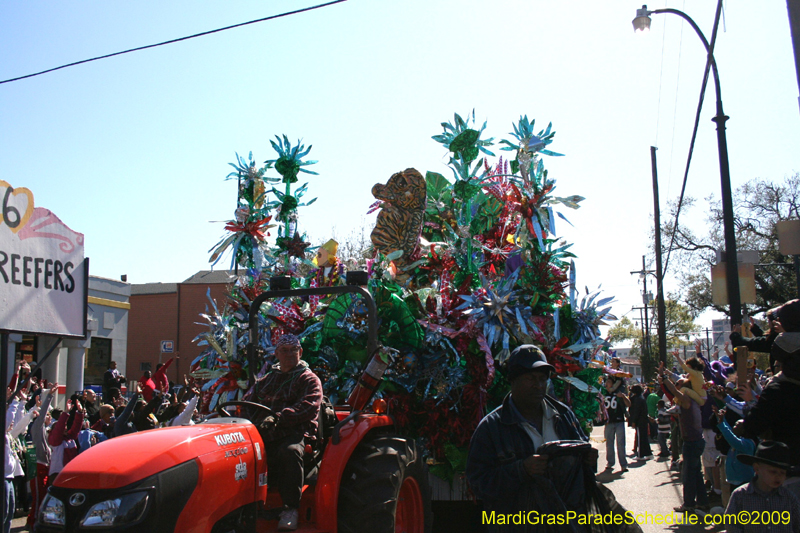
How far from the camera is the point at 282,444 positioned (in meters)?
4.28

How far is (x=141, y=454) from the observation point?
3.40 m

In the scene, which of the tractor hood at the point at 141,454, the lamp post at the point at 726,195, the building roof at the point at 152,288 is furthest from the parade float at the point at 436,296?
the building roof at the point at 152,288

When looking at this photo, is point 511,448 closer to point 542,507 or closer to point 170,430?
point 542,507

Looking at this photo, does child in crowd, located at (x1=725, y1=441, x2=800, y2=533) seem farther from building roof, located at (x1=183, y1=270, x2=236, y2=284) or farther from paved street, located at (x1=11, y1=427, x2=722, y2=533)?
building roof, located at (x1=183, y1=270, x2=236, y2=284)

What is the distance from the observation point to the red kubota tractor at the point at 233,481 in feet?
10.6

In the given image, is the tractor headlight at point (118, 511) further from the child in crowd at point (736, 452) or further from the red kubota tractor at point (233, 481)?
the child in crowd at point (736, 452)

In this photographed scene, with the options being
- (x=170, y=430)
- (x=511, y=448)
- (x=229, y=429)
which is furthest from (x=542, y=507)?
(x=170, y=430)

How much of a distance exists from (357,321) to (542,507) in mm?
3555

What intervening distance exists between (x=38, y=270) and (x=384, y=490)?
3.32m

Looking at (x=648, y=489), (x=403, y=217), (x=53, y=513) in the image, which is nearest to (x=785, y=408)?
(x=53, y=513)

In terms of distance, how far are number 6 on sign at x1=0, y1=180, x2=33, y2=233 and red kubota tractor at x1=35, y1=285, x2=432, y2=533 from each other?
200cm

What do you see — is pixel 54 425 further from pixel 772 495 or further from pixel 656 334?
pixel 656 334

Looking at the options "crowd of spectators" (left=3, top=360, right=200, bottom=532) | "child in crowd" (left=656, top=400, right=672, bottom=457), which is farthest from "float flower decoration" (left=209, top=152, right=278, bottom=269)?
"child in crowd" (left=656, top=400, right=672, bottom=457)

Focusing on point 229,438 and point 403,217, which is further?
point 403,217
